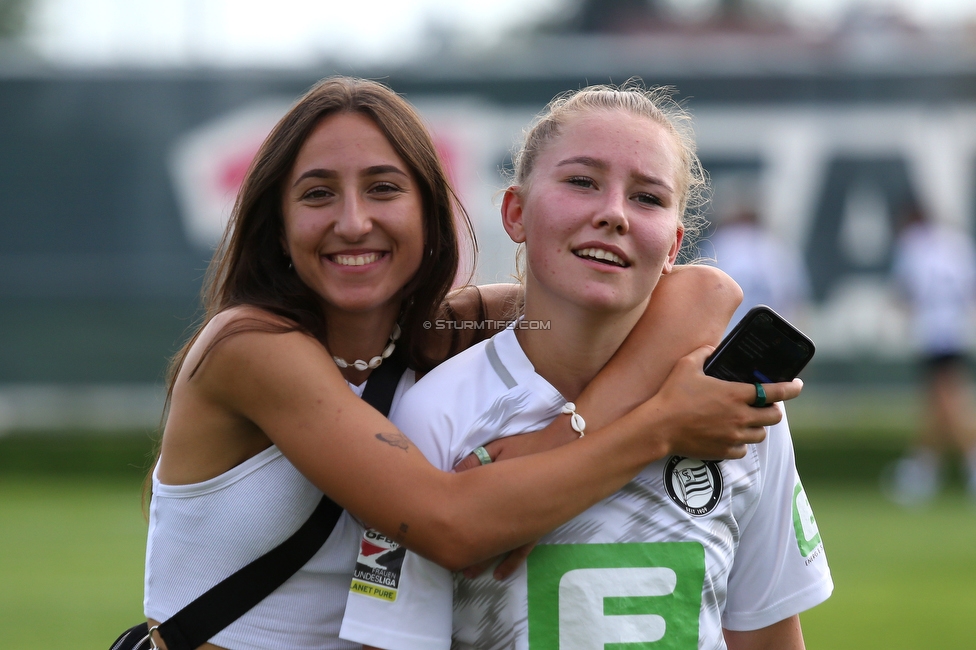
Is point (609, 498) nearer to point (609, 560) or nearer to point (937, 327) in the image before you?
point (609, 560)

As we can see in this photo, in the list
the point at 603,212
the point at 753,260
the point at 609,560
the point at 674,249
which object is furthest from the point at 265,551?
the point at 753,260

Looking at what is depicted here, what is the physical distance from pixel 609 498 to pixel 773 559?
429 mm

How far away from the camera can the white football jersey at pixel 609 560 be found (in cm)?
216

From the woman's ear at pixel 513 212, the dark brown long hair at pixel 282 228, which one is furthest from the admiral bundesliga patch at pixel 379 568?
the woman's ear at pixel 513 212

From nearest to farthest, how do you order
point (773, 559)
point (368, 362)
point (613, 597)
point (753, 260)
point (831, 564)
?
point (613, 597), point (773, 559), point (368, 362), point (831, 564), point (753, 260)

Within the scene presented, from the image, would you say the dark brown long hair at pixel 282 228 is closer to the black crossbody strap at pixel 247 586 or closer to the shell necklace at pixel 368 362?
the shell necklace at pixel 368 362

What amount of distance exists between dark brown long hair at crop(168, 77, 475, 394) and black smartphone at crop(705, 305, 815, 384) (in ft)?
2.59

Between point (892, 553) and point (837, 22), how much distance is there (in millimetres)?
10117

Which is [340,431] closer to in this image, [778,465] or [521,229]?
[521,229]

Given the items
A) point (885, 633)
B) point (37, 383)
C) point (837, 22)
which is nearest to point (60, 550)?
point (37, 383)

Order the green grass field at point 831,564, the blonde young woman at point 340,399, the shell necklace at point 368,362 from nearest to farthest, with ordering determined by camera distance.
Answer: the blonde young woman at point 340,399
the shell necklace at point 368,362
the green grass field at point 831,564

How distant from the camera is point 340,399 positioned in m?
2.27

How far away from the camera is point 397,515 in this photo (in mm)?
2121

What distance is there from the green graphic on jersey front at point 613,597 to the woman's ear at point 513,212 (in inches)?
28.9
